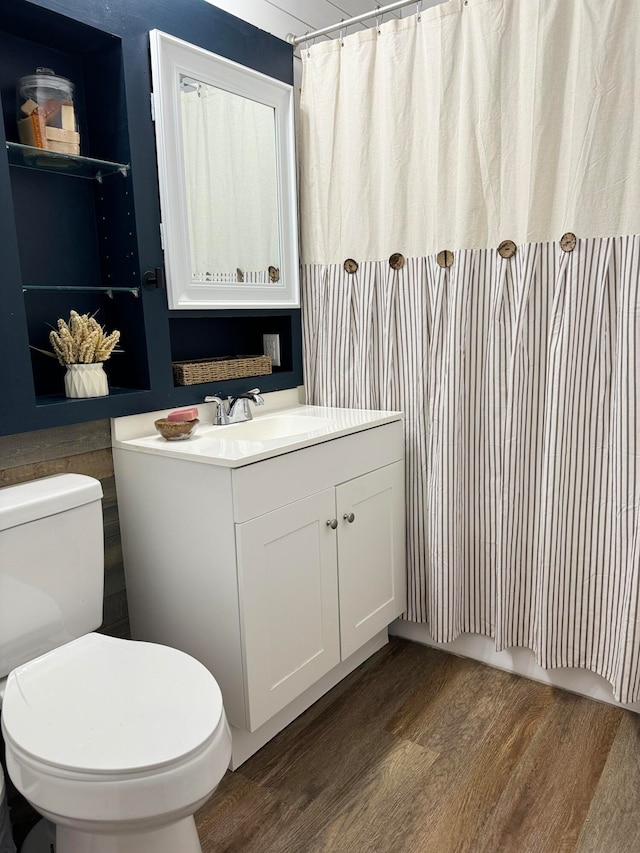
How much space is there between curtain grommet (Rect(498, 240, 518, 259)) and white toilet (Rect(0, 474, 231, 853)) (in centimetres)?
132

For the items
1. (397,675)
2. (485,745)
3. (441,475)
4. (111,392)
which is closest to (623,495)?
(441,475)

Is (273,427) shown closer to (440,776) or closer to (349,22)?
(440,776)

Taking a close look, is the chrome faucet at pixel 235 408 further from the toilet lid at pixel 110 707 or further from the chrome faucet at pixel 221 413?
the toilet lid at pixel 110 707

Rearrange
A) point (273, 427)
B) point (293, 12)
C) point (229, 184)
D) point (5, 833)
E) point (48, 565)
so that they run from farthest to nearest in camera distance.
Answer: point (293, 12) < point (273, 427) < point (229, 184) < point (48, 565) < point (5, 833)

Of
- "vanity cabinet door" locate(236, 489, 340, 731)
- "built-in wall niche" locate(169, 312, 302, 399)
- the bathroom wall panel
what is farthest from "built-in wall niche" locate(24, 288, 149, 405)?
"vanity cabinet door" locate(236, 489, 340, 731)

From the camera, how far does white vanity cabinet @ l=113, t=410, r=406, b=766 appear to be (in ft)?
5.23

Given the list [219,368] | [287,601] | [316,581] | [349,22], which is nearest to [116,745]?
[287,601]

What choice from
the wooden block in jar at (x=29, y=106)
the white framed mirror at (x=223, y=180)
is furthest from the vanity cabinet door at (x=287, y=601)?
the wooden block in jar at (x=29, y=106)

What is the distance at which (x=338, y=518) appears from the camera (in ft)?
6.18

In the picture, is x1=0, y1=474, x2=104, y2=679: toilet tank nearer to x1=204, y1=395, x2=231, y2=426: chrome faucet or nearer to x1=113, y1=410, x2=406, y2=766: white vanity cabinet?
x1=113, y1=410, x2=406, y2=766: white vanity cabinet

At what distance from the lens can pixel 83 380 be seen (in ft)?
5.51

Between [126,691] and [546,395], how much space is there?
4.52ft

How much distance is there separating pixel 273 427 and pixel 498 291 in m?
0.83

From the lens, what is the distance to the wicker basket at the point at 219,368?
195 centimetres
